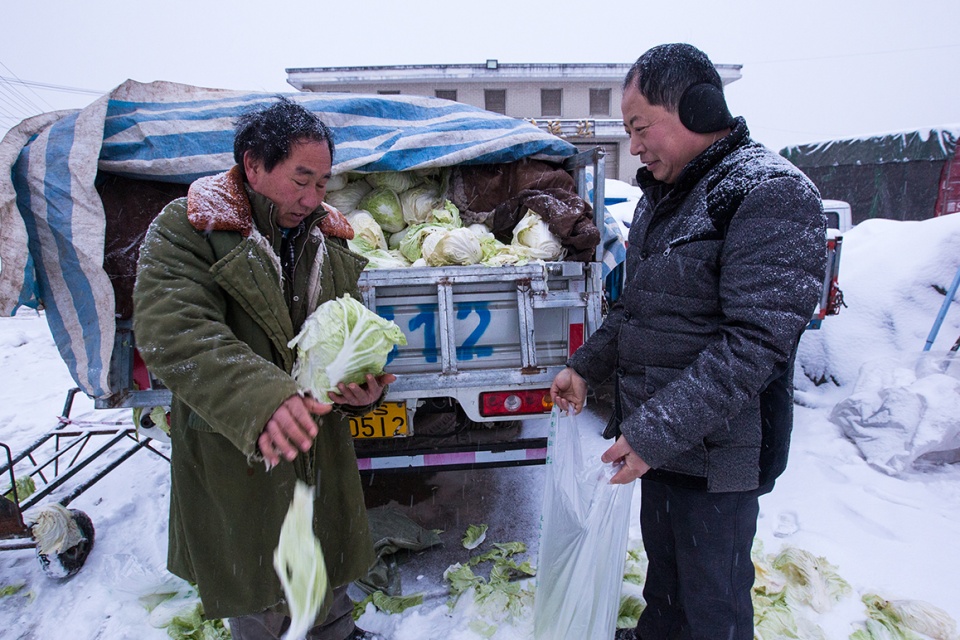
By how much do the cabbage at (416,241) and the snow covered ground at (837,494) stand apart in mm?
1937

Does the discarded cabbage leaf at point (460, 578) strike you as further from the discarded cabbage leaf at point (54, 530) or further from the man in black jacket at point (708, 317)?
the discarded cabbage leaf at point (54, 530)

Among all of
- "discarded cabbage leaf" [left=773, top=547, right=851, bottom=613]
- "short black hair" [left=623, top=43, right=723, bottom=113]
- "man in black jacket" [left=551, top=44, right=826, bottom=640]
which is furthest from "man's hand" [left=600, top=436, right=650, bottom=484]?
"discarded cabbage leaf" [left=773, top=547, right=851, bottom=613]

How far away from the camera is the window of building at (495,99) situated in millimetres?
23750

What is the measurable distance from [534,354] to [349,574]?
138 cm

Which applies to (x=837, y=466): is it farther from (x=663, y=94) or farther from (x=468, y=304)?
(x=663, y=94)

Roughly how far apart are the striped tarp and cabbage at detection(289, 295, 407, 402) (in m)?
1.59

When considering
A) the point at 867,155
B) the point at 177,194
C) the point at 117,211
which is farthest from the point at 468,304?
the point at 867,155

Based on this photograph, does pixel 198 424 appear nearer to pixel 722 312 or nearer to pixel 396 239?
pixel 722 312

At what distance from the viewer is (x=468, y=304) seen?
2.82 meters

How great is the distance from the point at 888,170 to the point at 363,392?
16.8 meters

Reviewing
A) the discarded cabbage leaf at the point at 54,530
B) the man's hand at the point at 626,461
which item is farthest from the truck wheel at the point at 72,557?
the man's hand at the point at 626,461

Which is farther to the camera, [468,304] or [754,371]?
[468,304]

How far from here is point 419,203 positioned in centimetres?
369

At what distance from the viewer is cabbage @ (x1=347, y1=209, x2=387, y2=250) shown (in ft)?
11.2
